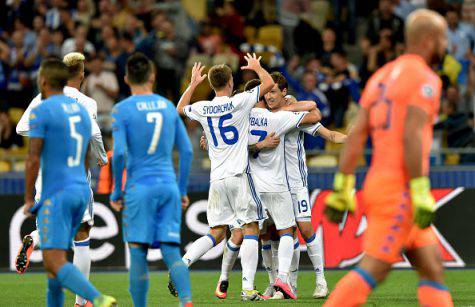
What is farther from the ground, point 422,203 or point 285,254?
point 422,203

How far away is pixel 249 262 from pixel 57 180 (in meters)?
3.66

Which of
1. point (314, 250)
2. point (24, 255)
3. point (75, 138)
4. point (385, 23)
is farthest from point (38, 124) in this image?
point (385, 23)

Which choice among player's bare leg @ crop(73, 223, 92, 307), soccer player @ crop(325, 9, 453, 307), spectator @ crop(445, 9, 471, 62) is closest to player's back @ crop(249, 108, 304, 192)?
player's bare leg @ crop(73, 223, 92, 307)

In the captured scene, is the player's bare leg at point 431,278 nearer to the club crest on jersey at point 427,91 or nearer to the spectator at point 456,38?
the club crest on jersey at point 427,91

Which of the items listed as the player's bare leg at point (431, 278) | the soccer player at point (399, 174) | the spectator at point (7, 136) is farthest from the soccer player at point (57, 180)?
the spectator at point (7, 136)

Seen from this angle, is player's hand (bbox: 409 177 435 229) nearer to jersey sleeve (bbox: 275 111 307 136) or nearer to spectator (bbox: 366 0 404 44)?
jersey sleeve (bbox: 275 111 307 136)

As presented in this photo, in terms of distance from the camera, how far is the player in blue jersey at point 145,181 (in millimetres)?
7973

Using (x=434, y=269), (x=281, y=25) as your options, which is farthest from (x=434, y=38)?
(x=281, y=25)

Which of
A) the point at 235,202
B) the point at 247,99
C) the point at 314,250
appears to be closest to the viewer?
the point at 247,99

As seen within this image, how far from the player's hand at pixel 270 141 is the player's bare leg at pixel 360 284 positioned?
4.93 meters

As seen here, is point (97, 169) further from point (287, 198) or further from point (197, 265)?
point (287, 198)

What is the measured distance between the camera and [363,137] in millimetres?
6680

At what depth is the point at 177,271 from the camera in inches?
321

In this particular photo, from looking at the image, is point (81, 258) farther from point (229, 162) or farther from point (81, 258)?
point (229, 162)
